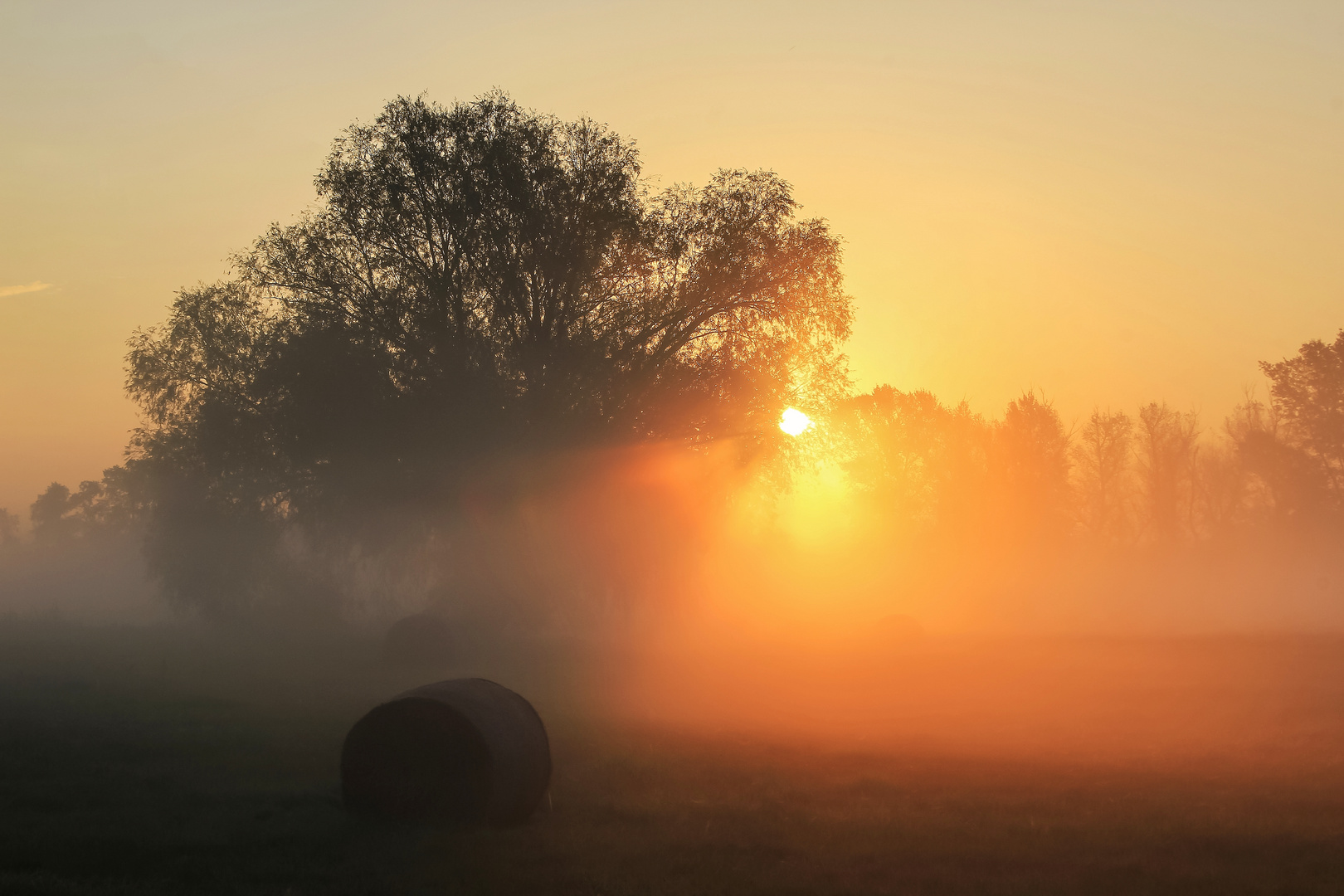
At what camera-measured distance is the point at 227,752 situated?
51.0 feet

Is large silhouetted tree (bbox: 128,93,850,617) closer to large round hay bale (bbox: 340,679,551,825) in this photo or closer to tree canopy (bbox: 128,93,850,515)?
tree canopy (bbox: 128,93,850,515)

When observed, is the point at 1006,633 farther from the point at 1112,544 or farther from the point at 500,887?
the point at 500,887

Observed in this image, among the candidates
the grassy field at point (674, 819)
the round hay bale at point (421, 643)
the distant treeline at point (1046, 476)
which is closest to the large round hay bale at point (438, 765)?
the grassy field at point (674, 819)

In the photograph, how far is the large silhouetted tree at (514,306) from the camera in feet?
89.9

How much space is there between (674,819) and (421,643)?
2226 cm

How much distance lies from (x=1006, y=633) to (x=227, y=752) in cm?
4710

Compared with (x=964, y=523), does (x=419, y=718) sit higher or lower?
lower

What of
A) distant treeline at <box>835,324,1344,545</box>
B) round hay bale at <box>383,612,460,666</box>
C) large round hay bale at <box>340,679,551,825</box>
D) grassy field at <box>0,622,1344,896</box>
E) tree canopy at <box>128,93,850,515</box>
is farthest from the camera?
distant treeline at <box>835,324,1344,545</box>

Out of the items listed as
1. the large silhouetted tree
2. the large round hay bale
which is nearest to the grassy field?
the large round hay bale

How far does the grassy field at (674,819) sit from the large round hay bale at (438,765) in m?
0.34

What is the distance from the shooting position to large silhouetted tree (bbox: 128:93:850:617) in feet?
89.9

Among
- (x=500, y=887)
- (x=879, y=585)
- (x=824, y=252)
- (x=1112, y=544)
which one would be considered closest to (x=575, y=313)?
(x=824, y=252)

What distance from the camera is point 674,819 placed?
11984 mm

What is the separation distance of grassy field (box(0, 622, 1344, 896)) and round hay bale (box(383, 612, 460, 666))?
12155mm
